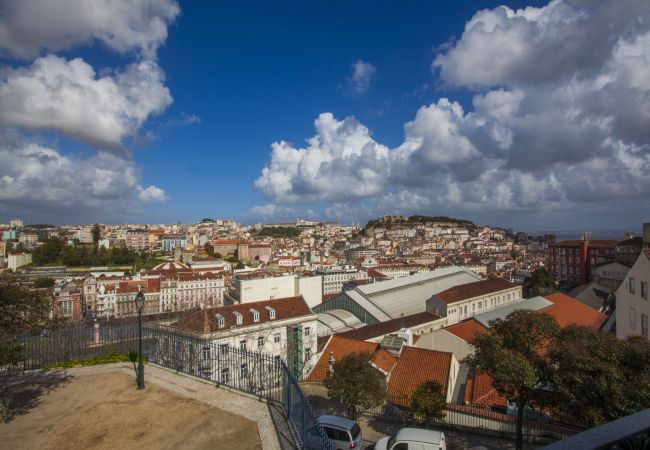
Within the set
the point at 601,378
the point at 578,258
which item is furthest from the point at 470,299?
the point at 601,378

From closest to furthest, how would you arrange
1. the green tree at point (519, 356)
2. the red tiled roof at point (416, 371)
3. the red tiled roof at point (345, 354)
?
the green tree at point (519, 356)
the red tiled roof at point (416, 371)
the red tiled roof at point (345, 354)

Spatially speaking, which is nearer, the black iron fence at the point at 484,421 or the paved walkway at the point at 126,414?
the paved walkway at the point at 126,414

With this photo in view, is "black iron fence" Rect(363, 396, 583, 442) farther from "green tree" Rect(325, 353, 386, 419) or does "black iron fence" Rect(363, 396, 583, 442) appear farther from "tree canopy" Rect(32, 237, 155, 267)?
"tree canopy" Rect(32, 237, 155, 267)

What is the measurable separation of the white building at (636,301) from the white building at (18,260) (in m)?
94.7

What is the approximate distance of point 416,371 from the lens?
1555cm

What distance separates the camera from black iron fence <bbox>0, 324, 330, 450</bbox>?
23.9 ft

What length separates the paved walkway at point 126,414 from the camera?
6.00 meters

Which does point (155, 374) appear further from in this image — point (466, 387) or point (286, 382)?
point (466, 387)

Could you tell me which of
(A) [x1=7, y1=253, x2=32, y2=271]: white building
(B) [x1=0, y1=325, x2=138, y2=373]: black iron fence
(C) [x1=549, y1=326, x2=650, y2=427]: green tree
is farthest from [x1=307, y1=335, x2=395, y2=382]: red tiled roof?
(A) [x1=7, y1=253, x2=32, y2=271]: white building

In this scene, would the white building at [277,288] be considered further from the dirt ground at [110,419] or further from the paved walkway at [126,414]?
the dirt ground at [110,419]

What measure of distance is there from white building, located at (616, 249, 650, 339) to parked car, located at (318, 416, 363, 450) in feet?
36.5

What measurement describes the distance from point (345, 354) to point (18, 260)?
94.1m

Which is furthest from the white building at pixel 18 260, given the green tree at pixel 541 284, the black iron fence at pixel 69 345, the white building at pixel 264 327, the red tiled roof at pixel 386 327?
the green tree at pixel 541 284

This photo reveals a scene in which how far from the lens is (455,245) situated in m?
151
